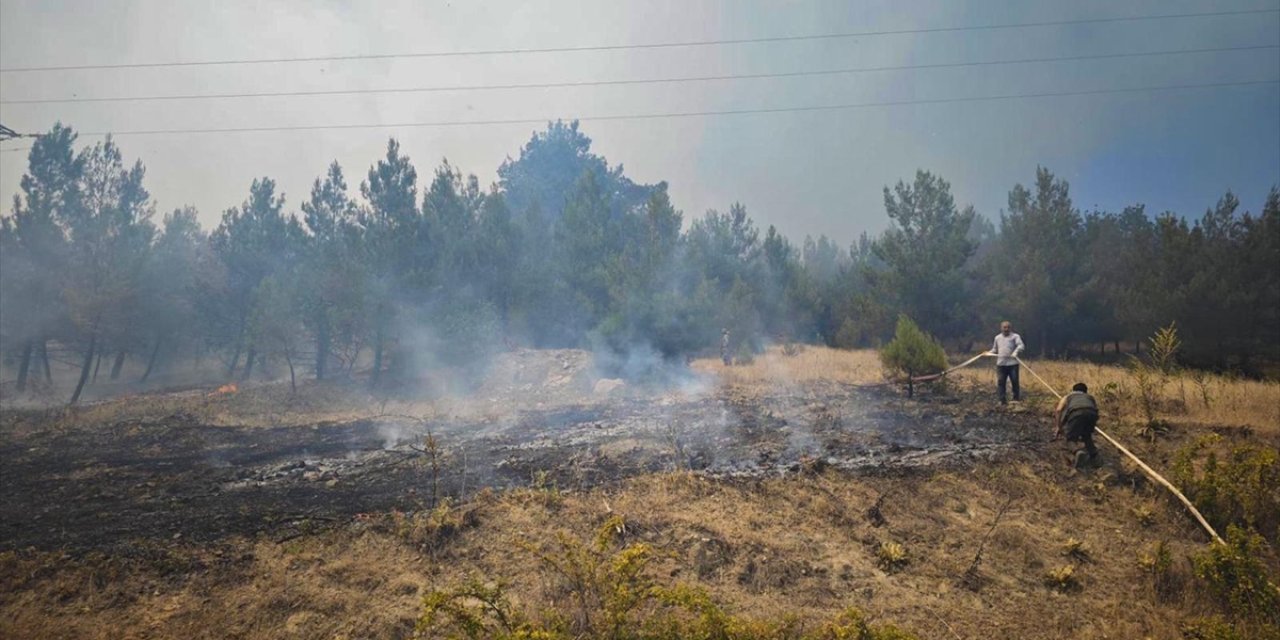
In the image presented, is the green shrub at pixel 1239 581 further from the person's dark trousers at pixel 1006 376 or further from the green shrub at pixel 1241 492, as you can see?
the person's dark trousers at pixel 1006 376

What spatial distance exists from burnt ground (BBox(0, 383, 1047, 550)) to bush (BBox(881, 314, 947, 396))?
4.02 feet

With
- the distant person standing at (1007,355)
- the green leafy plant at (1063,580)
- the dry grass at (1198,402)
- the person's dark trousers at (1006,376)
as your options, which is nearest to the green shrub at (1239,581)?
the green leafy plant at (1063,580)

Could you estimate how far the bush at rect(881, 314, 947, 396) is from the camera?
1564 centimetres

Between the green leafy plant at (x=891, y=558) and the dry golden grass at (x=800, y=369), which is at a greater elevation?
the dry golden grass at (x=800, y=369)

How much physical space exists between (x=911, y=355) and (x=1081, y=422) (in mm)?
8093

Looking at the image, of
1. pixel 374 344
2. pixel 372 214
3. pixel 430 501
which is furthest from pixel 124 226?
pixel 430 501

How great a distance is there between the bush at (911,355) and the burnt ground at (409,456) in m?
1.22

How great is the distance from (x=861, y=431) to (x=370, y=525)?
8920mm

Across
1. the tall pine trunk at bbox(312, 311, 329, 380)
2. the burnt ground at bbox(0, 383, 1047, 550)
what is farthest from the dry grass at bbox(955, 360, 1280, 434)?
the tall pine trunk at bbox(312, 311, 329, 380)

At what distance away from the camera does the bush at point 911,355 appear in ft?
51.3

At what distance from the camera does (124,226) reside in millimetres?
27203

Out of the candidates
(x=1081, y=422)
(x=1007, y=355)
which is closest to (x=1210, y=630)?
(x=1081, y=422)

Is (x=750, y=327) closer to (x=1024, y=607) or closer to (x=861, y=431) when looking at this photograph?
(x=861, y=431)

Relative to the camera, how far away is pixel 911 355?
15.9 m
